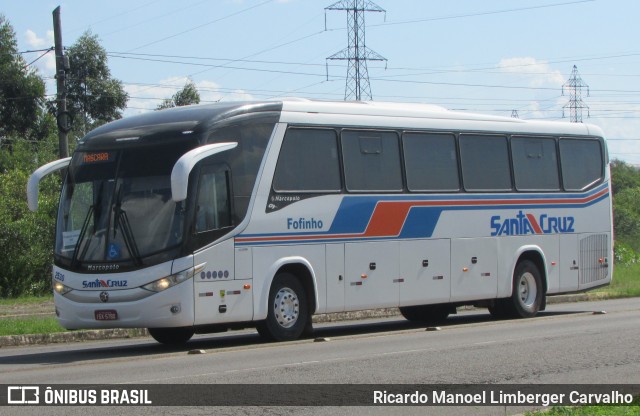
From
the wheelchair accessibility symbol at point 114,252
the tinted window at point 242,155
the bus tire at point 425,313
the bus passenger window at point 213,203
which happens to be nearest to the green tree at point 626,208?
the bus tire at point 425,313

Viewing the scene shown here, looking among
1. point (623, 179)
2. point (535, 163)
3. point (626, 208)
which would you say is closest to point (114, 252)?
point (535, 163)

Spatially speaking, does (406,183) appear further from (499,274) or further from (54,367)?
(54,367)

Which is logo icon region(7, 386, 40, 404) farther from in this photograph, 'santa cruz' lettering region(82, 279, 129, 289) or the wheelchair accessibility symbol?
the wheelchair accessibility symbol

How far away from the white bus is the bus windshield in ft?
0.07

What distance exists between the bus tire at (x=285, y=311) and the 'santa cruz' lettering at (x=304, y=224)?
76cm

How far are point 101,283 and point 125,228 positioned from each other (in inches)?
33.6

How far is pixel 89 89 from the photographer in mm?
70688

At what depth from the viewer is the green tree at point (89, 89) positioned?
70.3m

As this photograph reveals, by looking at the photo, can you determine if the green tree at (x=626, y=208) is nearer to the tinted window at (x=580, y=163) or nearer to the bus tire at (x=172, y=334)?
the tinted window at (x=580, y=163)

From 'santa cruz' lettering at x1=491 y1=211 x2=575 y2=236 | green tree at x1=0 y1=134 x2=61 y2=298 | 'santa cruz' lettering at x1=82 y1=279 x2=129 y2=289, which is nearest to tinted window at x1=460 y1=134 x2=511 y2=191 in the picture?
'santa cruz' lettering at x1=491 y1=211 x2=575 y2=236

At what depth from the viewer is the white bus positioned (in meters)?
16.0

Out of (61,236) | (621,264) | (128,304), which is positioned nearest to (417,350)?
(128,304)

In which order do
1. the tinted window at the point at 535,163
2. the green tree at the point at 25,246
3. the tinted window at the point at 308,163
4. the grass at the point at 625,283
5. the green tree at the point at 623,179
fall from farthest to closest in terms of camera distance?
the green tree at the point at 623,179
the green tree at the point at 25,246
the grass at the point at 625,283
the tinted window at the point at 535,163
the tinted window at the point at 308,163

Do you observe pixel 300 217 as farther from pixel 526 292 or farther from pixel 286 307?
pixel 526 292
